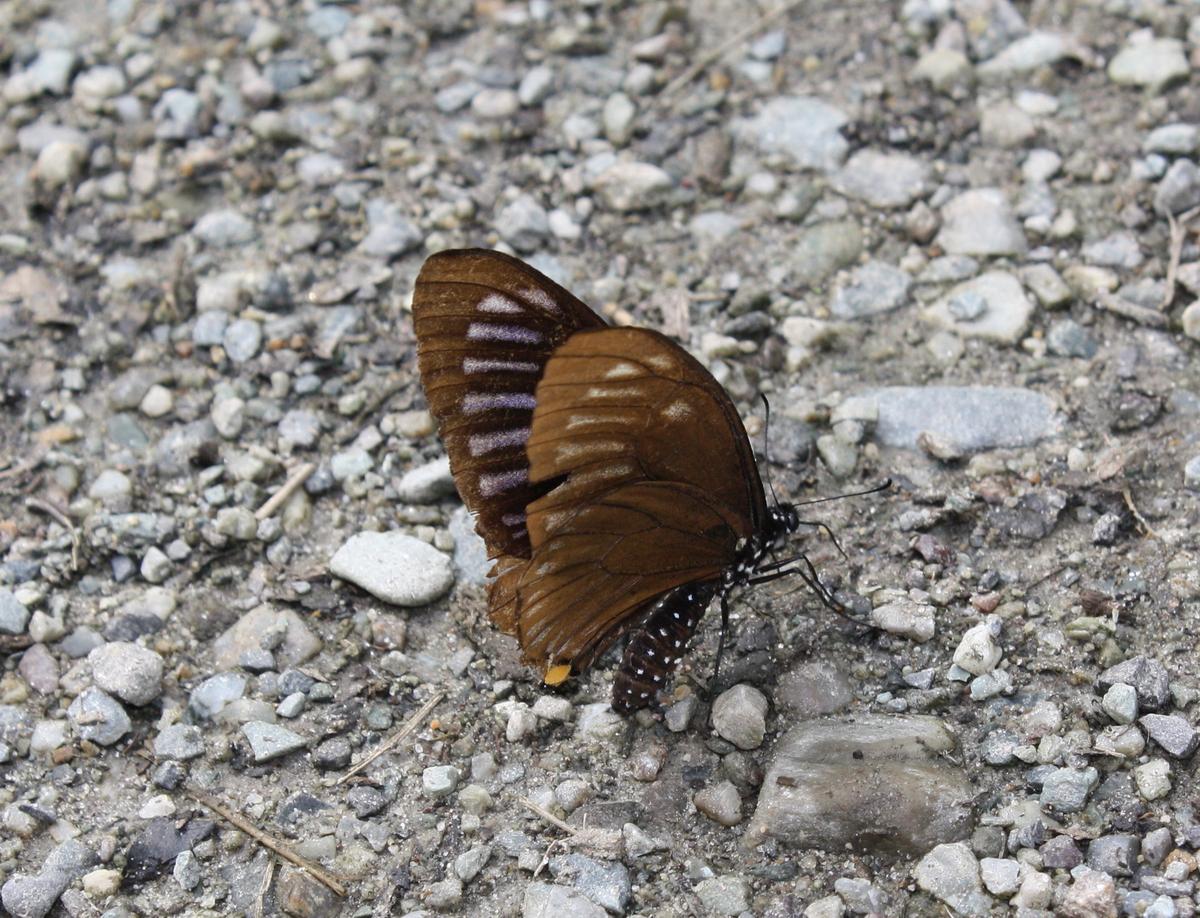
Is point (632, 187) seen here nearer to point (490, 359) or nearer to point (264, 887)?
point (490, 359)

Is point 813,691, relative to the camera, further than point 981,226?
No

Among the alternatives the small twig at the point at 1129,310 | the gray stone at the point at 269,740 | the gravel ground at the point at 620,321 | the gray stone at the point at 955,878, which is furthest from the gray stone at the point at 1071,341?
the gray stone at the point at 269,740

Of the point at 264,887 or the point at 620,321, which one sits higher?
the point at 620,321

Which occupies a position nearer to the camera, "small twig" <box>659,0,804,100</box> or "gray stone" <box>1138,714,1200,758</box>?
"gray stone" <box>1138,714,1200,758</box>

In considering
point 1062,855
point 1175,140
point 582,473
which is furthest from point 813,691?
point 1175,140

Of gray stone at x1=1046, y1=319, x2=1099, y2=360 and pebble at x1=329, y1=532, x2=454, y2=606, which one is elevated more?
gray stone at x1=1046, y1=319, x2=1099, y2=360

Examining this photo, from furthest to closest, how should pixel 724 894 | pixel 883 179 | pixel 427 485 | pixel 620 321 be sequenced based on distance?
pixel 883 179 → pixel 620 321 → pixel 427 485 → pixel 724 894

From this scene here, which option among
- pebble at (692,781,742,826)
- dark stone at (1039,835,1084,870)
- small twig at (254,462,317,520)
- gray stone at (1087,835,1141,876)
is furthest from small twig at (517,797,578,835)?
small twig at (254,462,317,520)

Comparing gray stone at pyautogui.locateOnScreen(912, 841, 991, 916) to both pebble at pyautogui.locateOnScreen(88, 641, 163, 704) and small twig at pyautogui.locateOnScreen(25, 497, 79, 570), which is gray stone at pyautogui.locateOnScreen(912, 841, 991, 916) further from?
small twig at pyautogui.locateOnScreen(25, 497, 79, 570)
